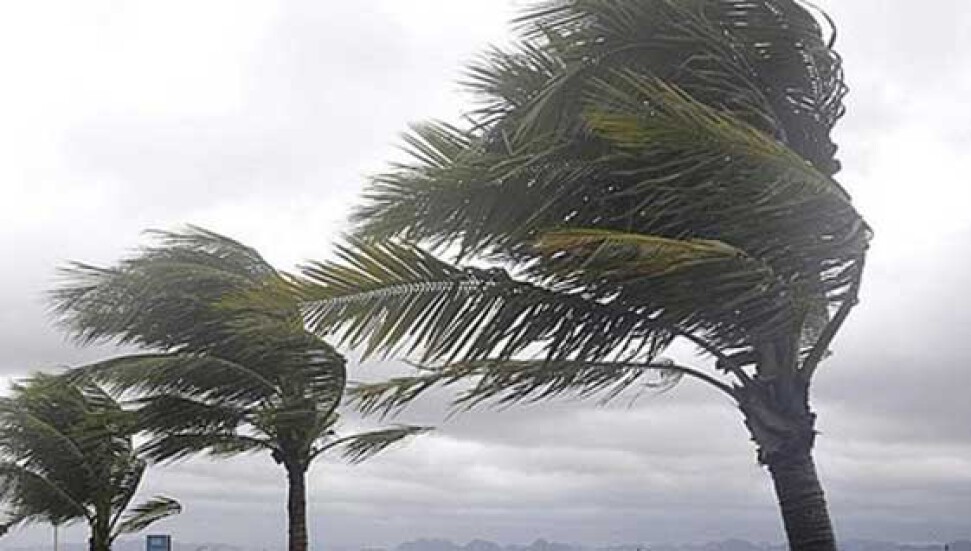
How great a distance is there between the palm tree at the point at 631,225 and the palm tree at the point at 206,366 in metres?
4.64

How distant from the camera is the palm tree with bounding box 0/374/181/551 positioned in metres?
17.5

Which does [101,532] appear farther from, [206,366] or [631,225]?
[631,225]

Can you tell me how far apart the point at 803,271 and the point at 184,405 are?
26.3 ft

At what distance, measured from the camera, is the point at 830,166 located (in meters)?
7.64

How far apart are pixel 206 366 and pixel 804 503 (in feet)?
23.9

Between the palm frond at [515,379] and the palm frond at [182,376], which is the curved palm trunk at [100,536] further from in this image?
the palm frond at [515,379]

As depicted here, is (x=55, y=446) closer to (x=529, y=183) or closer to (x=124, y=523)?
(x=124, y=523)

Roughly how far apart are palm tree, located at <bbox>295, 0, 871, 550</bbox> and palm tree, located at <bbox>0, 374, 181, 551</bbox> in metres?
10.4

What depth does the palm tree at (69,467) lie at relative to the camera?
17453 mm

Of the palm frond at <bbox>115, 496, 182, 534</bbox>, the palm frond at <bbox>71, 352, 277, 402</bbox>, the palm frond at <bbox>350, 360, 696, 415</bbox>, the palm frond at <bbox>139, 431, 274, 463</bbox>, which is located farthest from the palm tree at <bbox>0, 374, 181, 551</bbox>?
the palm frond at <bbox>350, 360, 696, 415</bbox>

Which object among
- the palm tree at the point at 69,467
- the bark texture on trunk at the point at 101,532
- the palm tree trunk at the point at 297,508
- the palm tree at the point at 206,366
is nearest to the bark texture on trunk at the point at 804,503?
the palm tree at the point at 206,366

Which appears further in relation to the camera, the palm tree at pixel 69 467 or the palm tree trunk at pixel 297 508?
the palm tree at pixel 69 467

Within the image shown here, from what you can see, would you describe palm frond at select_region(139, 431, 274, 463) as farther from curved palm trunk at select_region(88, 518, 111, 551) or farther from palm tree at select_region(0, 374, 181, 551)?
curved palm trunk at select_region(88, 518, 111, 551)

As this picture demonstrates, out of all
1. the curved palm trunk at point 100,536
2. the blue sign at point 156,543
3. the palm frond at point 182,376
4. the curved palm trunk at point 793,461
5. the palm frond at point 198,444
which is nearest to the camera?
the curved palm trunk at point 793,461
